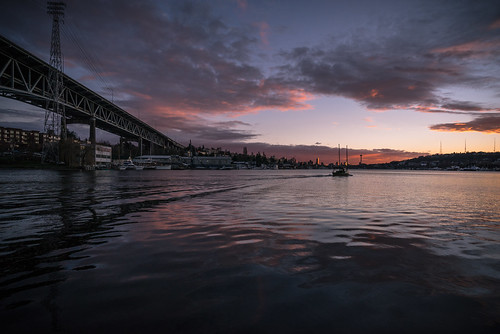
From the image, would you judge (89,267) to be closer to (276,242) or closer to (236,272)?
(236,272)

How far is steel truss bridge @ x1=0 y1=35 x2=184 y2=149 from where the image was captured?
57594 mm

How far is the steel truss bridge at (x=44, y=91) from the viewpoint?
57594mm

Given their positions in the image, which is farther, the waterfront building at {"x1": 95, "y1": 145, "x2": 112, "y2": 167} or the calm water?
the waterfront building at {"x1": 95, "y1": 145, "x2": 112, "y2": 167}

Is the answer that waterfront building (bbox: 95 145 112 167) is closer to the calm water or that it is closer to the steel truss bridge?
the steel truss bridge

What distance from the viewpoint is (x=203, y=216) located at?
1252 centimetres

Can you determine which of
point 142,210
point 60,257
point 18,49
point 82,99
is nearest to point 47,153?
point 82,99

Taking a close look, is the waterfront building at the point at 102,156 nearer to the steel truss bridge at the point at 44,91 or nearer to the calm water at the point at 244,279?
the steel truss bridge at the point at 44,91

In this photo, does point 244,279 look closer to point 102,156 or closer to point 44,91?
point 44,91

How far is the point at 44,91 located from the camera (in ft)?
233

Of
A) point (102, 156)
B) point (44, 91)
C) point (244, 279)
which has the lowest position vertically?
point (244, 279)

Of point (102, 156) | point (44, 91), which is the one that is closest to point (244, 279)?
point (44, 91)

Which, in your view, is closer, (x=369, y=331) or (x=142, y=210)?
(x=369, y=331)

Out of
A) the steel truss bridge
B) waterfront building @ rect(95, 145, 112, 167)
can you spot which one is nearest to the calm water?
the steel truss bridge

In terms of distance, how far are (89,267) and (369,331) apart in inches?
209
